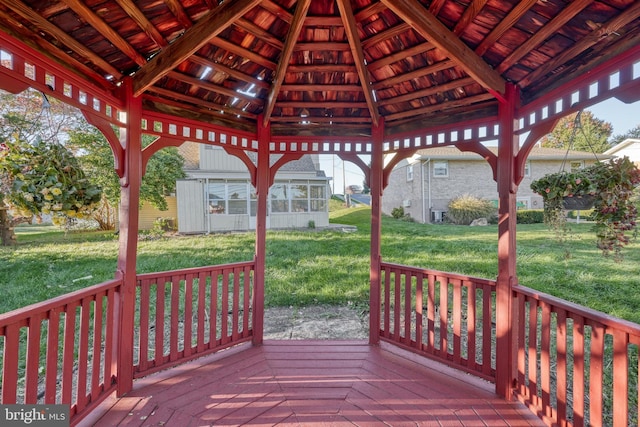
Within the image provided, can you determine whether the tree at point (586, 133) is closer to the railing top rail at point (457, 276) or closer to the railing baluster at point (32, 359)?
the railing top rail at point (457, 276)

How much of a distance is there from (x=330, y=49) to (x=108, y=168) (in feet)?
32.3

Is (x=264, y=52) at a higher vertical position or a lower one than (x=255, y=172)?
higher

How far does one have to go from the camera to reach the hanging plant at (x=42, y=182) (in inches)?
65.9

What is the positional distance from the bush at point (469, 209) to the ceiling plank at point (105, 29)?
1248 cm

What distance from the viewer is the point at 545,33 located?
192 cm

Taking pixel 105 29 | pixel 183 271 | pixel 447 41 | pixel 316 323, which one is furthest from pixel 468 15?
pixel 316 323

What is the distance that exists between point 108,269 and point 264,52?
6.73m

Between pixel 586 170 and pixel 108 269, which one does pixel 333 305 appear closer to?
pixel 586 170

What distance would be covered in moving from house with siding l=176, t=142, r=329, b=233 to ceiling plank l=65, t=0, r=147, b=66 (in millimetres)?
9924

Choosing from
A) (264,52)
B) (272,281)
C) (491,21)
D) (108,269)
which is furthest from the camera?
(108,269)

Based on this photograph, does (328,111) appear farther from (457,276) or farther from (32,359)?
(32,359)

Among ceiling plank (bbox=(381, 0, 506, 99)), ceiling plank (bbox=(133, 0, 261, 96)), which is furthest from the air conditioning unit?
ceiling plank (bbox=(133, 0, 261, 96))

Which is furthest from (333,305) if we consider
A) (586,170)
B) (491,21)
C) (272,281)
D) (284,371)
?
(491,21)

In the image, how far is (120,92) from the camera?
2477mm
